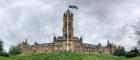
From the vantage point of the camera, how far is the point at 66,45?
164 meters

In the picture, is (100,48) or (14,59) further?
(100,48)

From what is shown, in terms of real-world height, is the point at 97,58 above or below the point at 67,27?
below

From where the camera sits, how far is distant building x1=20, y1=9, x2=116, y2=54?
162m

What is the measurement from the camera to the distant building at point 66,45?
162m

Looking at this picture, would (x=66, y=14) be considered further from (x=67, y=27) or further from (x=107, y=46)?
(x=107, y=46)

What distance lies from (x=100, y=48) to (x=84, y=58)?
120 meters

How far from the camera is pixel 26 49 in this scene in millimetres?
178125

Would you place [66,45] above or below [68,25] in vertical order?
below

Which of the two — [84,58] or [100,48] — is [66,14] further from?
[84,58]

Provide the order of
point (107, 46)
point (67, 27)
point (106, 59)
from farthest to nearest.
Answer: point (107, 46), point (67, 27), point (106, 59)

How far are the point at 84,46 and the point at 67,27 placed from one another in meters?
21.1

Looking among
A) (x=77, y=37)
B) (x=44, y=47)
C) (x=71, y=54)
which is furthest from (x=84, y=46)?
(x=71, y=54)

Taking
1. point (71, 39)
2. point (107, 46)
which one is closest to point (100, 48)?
point (107, 46)

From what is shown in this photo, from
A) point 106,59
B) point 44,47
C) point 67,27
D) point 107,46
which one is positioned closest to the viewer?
point 106,59
